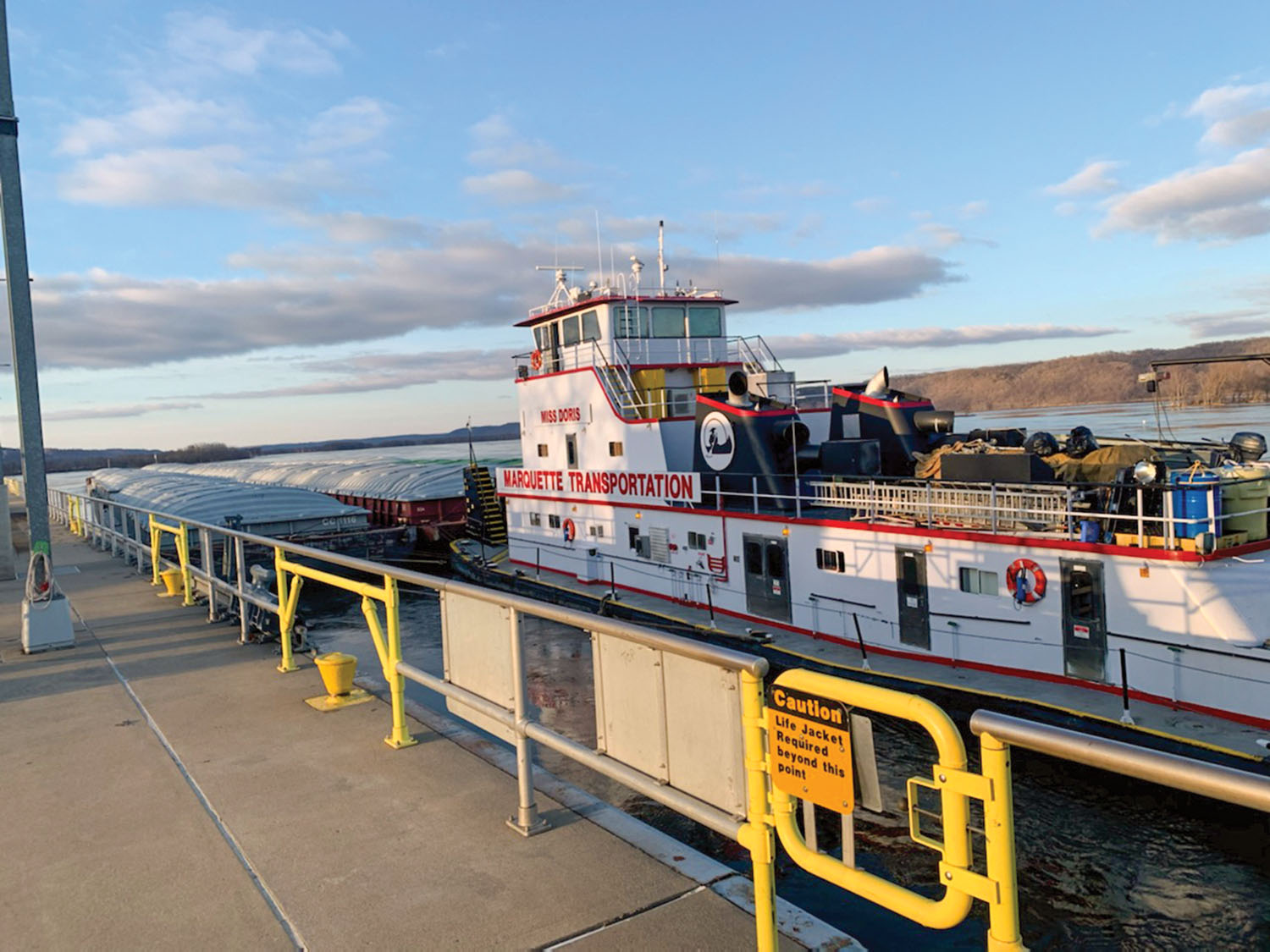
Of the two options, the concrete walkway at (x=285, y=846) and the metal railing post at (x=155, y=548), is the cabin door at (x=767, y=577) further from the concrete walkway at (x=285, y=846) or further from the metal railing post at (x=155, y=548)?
the concrete walkway at (x=285, y=846)

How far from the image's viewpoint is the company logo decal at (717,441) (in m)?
19.4

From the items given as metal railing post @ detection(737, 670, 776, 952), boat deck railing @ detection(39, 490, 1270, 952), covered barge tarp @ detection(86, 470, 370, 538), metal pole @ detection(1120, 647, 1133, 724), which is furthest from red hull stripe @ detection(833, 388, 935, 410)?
covered barge tarp @ detection(86, 470, 370, 538)

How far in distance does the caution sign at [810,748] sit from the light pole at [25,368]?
9.89 m

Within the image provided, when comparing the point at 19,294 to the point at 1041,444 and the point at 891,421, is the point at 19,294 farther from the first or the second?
the point at 891,421

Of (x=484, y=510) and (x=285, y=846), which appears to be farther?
(x=484, y=510)

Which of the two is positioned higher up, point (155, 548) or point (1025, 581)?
point (155, 548)

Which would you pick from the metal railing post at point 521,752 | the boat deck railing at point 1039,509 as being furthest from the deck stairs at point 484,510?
the metal railing post at point 521,752

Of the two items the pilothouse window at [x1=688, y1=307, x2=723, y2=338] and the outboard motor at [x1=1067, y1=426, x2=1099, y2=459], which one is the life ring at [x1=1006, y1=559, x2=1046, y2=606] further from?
the pilothouse window at [x1=688, y1=307, x2=723, y2=338]

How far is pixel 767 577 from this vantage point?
18109mm

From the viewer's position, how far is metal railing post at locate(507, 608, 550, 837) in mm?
4980

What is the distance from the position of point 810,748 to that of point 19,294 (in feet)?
35.8

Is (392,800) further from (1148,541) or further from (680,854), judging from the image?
(1148,541)

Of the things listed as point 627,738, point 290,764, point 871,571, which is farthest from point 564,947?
point 871,571

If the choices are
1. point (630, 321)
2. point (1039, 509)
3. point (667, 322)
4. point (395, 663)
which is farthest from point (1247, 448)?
point (395, 663)
